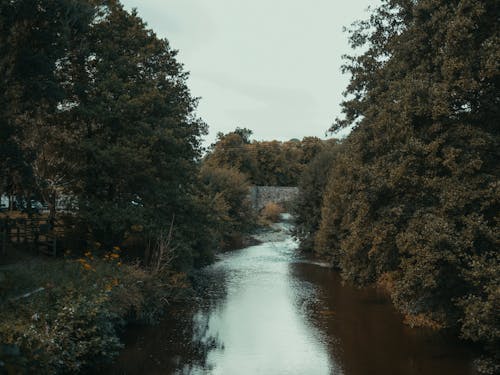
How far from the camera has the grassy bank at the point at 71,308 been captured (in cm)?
1151

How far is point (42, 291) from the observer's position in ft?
47.6

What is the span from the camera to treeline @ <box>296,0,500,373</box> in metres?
14.8

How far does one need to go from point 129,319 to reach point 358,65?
14.5m

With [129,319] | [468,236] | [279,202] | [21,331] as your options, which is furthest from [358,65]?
[279,202]

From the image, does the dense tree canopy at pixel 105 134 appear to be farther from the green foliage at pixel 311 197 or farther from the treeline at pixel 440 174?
the green foliage at pixel 311 197

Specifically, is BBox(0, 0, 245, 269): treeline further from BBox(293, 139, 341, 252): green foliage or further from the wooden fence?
BBox(293, 139, 341, 252): green foliage

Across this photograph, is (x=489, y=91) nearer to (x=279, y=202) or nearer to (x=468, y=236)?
(x=468, y=236)

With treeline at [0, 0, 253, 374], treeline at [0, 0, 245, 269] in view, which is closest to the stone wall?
treeline at [0, 0, 253, 374]

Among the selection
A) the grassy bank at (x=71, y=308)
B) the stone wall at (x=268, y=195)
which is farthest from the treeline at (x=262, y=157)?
the grassy bank at (x=71, y=308)

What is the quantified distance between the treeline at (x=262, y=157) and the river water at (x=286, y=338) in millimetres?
44585

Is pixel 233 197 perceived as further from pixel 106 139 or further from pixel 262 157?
pixel 262 157

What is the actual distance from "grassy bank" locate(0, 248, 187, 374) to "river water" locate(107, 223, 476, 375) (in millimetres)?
1211

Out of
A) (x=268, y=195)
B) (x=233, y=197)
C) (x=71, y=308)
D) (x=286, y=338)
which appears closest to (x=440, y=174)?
(x=286, y=338)

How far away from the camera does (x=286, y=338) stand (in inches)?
730
